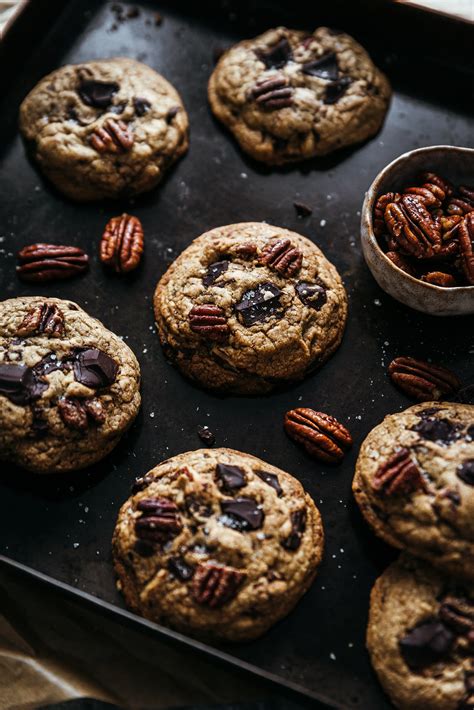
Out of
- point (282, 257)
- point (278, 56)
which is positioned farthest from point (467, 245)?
point (278, 56)

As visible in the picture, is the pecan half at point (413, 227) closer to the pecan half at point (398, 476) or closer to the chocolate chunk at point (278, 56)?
the pecan half at point (398, 476)

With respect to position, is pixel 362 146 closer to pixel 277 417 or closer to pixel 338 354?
pixel 338 354

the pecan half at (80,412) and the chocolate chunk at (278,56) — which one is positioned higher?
the chocolate chunk at (278,56)

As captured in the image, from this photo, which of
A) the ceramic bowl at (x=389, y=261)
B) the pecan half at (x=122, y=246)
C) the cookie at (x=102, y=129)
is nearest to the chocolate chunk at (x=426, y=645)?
the ceramic bowl at (x=389, y=261)

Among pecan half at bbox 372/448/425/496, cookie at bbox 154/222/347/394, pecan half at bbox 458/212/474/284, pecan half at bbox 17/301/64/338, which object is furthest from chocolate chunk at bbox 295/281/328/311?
pecan half at bbox 17/301/64/338

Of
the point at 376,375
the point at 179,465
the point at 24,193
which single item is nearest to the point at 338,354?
the point at 376,375
